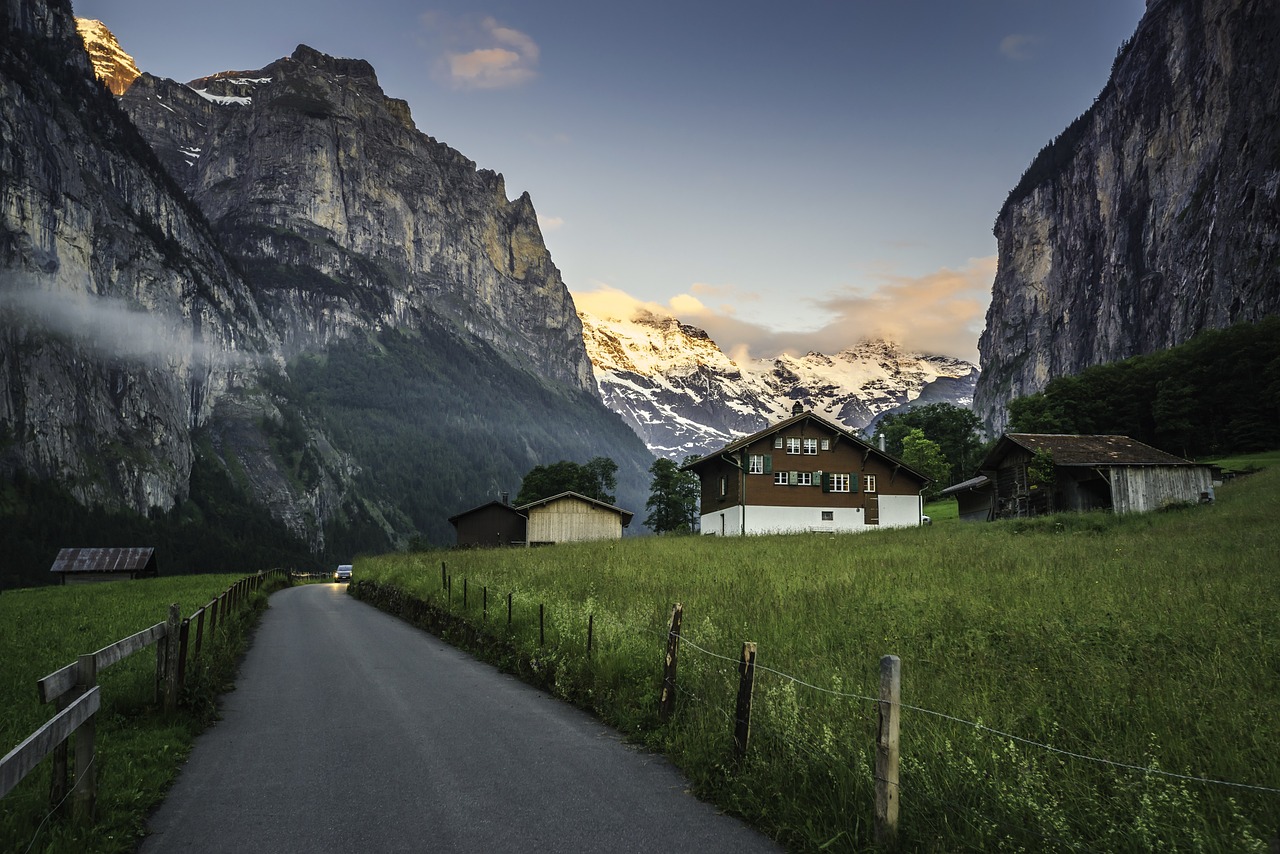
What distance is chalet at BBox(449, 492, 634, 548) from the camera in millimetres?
76125

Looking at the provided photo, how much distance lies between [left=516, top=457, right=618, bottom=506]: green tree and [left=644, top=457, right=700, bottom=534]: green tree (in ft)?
22.3

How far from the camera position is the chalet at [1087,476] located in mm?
46844

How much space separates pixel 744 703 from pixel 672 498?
8886 cm

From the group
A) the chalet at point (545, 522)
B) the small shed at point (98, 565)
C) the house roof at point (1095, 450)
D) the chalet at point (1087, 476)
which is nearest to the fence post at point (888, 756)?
the chalet at point (1087, 476)

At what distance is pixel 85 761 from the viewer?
23.2 feet

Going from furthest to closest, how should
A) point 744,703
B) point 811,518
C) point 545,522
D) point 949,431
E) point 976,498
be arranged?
point 949,431 < point 545,522 < point 976,498 < point 811,518 < point 744,703

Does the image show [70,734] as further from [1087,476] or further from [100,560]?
[100,560]

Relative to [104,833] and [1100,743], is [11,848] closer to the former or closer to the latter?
[104,833]

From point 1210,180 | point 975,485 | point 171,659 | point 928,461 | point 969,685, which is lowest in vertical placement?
point 171,659

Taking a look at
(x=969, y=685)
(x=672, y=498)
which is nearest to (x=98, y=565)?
(x=672, y=498)

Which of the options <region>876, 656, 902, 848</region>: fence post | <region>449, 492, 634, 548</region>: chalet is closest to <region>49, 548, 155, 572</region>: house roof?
<region>449, 492, 634, 548</region>: chalet

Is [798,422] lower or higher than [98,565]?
higher

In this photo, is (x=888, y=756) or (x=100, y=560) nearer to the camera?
(x=888, y=756)

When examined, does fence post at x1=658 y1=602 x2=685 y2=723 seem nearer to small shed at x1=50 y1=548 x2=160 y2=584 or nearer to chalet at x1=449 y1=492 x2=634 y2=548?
chalet at x1=449 y1=492 x2=634 y2=548
